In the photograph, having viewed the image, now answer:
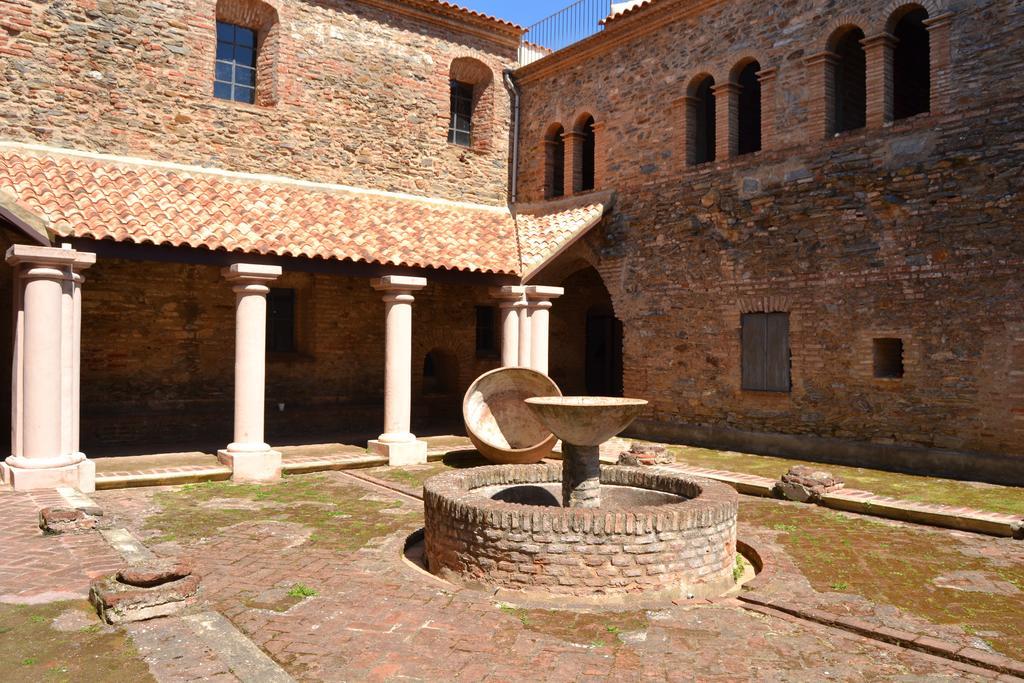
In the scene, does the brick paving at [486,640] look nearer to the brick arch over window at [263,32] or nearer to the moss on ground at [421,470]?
the moss on ground at [421,470]

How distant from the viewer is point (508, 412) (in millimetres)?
11969

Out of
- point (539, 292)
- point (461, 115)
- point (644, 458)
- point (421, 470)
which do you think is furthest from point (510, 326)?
point (461, 115)

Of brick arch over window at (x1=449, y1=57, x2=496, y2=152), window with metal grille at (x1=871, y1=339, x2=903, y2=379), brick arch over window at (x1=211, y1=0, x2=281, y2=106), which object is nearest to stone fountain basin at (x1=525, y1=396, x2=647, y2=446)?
window with metal grille at (x1=871, y1=339, x2=903, y2=379)

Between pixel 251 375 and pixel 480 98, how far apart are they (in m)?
9.18

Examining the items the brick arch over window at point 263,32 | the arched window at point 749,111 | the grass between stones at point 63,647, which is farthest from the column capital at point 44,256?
the arched window at point 749,111

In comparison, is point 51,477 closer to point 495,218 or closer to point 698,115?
point 495,218

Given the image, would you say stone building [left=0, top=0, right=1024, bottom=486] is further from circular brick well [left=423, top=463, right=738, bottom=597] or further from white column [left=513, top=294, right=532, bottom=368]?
circular brick well [left=423, top=463, right=738, bottom=597]

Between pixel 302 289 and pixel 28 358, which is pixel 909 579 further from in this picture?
pixel 302 289

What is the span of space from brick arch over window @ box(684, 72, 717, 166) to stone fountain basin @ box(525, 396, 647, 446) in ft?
28.6

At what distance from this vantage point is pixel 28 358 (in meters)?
9.12

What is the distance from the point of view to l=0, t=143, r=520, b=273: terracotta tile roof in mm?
10133

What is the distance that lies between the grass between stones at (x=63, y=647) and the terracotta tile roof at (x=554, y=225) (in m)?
9.30

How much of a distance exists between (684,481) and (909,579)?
6.45 feet

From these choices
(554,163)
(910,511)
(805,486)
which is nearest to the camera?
(910,511)
